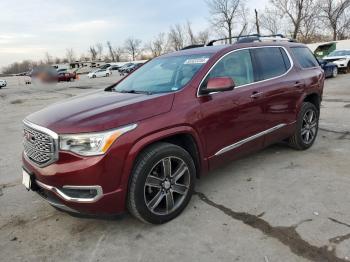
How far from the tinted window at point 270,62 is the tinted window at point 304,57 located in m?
0.36

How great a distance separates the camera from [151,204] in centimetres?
345

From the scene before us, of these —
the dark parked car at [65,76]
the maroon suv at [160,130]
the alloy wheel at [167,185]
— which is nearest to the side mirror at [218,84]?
the maroon suv at [160,130]

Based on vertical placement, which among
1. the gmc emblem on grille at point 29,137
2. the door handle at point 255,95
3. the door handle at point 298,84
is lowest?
the gmc emblem on grille at point 29,137

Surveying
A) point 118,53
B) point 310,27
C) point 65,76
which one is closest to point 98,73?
point 65,76

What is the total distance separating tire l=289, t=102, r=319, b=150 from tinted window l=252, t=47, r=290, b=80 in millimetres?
795

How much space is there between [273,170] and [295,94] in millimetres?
1221

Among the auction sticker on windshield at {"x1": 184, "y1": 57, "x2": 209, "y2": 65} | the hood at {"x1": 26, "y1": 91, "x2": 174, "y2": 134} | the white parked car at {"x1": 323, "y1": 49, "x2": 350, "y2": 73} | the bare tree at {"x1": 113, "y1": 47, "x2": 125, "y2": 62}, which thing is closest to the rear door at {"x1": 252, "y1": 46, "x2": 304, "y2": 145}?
the auction sticker on windshield at {"x1": 184, "y1": 57, "x2": 209, "y2": 65}

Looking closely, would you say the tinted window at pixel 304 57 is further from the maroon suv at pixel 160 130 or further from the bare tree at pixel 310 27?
the bare tree at pixel 310 27

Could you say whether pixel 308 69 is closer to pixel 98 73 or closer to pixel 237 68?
pixel 237 68

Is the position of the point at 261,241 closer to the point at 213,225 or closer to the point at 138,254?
the point at 213,225

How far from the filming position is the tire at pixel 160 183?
3.26 m

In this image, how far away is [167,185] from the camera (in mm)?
3574

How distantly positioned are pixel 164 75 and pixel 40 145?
69.6 inches

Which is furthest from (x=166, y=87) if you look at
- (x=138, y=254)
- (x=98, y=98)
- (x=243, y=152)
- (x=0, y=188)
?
(x=0, y=188)
